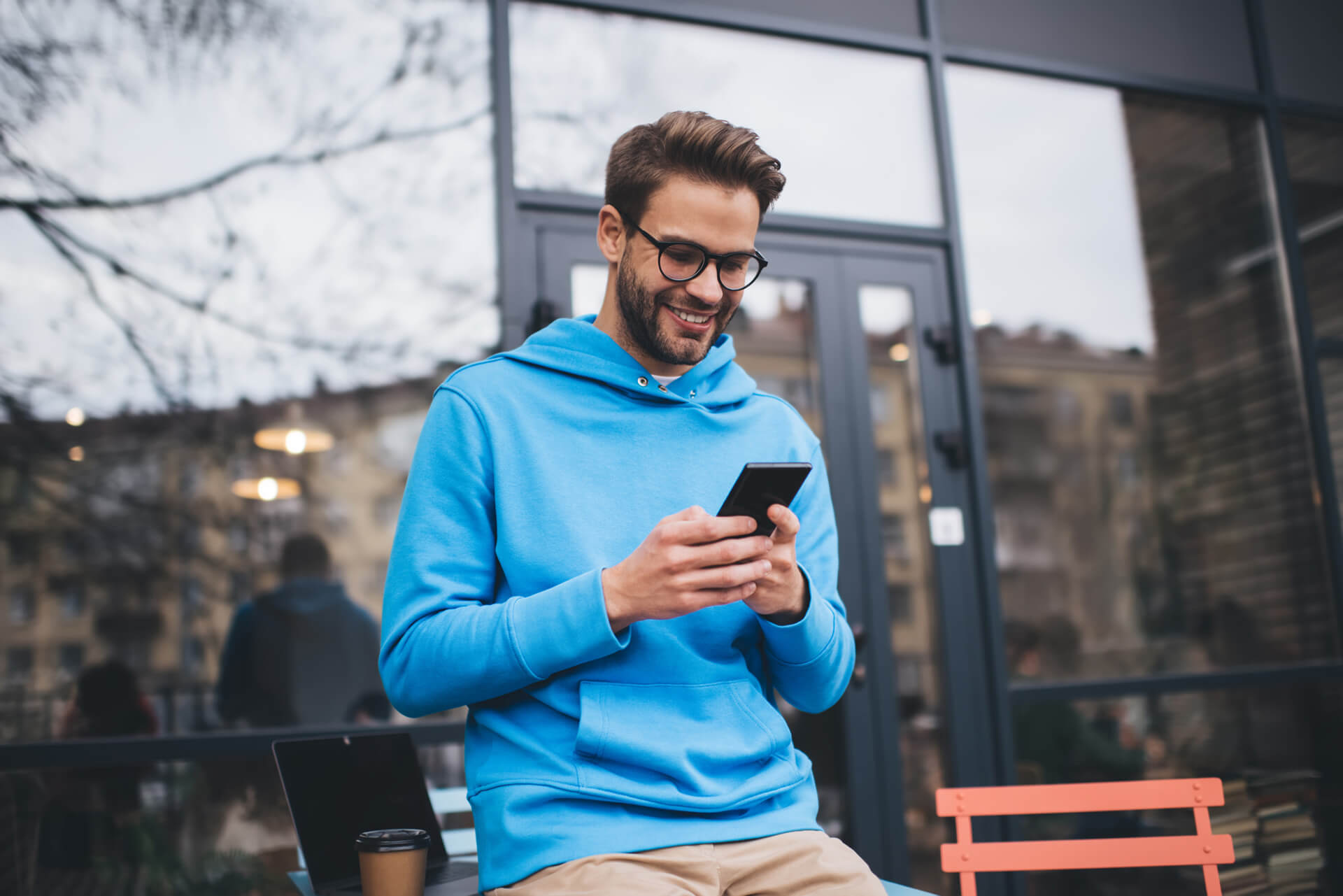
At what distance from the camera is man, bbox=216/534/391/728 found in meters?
2.80

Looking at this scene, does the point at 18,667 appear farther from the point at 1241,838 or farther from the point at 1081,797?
the point at 1241,838

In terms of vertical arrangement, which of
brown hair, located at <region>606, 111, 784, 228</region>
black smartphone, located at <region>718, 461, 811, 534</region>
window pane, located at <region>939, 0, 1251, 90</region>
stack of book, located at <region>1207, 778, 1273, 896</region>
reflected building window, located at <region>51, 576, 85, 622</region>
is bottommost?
stack of book, located at <region>1207, 778, 1273, 896</region>

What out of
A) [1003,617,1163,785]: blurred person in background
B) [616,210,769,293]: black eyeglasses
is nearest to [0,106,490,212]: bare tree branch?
[616,210,769,293]: black eyeglasses

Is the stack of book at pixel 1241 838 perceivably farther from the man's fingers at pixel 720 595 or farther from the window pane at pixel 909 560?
the man's fingers at pixel 720 595

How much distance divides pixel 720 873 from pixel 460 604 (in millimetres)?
464

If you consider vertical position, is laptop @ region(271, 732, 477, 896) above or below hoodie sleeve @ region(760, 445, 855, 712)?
below

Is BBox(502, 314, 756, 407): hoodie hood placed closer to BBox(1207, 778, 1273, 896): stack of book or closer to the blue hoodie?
the blue hoodie

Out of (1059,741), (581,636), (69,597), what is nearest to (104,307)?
(69,597)

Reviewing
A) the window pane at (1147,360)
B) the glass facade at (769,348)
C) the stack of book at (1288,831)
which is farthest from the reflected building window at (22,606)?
the stack of book at (1288,831)

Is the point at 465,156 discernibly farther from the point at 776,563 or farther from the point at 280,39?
the point at 776,563

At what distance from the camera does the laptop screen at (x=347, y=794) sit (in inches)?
67.4

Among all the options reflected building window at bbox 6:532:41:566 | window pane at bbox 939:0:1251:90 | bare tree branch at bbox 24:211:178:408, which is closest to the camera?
reflected building window at bbox 6:532:41:566

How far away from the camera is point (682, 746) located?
1.29 m

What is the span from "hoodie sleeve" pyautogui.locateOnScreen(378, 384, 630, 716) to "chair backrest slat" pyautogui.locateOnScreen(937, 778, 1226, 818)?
35.0 inches
